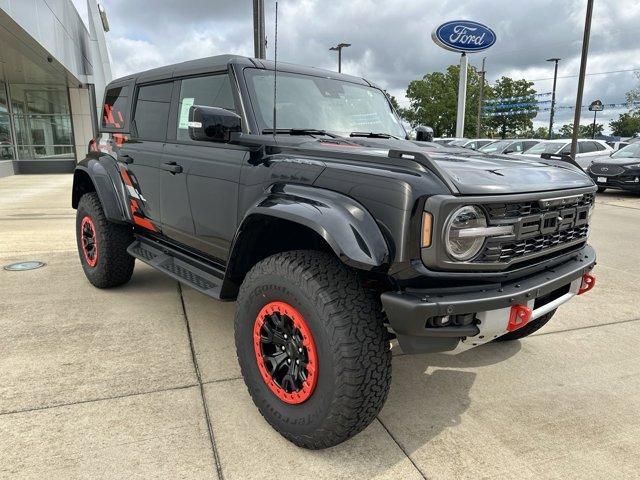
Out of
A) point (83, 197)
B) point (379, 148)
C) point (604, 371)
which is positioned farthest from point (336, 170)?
point (83, 197)

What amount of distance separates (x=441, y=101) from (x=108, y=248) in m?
47.1

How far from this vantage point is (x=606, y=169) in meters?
13.1

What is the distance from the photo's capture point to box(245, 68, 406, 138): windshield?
2992 mm

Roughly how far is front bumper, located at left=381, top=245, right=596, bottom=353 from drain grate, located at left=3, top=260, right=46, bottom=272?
4.62 meters

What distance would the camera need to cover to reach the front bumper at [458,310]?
74.8 inches

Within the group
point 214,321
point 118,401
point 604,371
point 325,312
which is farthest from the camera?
point 214,321

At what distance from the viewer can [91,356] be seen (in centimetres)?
315

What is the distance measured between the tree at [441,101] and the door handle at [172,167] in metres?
45.8

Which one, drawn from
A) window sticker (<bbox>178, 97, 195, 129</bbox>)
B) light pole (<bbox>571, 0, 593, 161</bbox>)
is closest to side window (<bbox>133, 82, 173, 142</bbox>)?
window sticker (<bbox>178, 97, 195, 129</bbox>)

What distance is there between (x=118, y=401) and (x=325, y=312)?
4.48 ft

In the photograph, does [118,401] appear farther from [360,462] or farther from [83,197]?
[83,197]

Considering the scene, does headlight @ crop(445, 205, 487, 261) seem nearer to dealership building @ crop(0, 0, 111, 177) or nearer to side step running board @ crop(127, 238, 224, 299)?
side step running board @ crop(127, 238, 224, 299)

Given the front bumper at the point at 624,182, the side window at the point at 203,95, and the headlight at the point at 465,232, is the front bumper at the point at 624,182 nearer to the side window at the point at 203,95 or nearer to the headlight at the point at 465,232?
the side window at the point at 203,95

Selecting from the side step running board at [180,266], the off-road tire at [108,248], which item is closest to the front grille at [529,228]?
the side step running board at [180,266]
